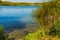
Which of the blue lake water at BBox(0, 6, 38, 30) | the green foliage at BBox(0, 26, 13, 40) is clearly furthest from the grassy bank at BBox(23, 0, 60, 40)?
the green foliage at BBox(0, 26, 13, 40)

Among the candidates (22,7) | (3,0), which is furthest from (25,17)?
(3,0)

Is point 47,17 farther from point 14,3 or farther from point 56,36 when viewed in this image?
point 14,3

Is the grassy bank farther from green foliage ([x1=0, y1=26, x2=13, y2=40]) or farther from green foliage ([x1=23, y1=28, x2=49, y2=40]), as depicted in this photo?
green foliage ([x1=0, y1=26, x2=13, y2=40])

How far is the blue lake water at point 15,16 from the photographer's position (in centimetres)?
388

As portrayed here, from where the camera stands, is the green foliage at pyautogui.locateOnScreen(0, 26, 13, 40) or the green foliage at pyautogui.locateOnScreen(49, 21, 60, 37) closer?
the green foliage at pyautogui.locateOnScreen(0, 26, 13, 40)

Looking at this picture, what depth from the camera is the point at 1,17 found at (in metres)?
3.87

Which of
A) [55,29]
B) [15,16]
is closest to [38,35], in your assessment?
[55,29]

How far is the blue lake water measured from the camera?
3885 millimetres

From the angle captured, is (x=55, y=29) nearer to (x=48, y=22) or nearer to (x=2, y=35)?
(x=48, y=22)

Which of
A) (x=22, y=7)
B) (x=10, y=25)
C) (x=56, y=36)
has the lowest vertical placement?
(x=56, y=36)

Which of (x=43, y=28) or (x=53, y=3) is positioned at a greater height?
(x=53, y=3)

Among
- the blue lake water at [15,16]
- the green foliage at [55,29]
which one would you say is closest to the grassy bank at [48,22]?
the green foliage at [55,29]

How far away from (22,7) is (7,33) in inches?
20.0

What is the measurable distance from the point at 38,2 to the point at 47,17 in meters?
0.32
